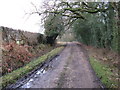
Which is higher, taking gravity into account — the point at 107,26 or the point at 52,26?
the point at 52,26

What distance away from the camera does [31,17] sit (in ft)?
60.9

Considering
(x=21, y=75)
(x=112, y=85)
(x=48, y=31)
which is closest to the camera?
(x=112, y=85)

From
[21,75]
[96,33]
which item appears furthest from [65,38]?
[21,75]

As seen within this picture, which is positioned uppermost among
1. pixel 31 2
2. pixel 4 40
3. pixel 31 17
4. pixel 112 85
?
pixel 31 2

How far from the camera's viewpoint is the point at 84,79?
6.13m

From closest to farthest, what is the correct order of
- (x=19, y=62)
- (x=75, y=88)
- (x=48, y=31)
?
(x=75, y=88)
(x=19, y=62)
(x=48, y=31)

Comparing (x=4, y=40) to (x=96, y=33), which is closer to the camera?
(x=4, y=40)

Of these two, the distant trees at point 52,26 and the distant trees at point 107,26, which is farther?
the distant trees at point 52,26

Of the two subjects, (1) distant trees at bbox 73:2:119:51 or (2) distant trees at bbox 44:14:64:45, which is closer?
(1) distant trees at bbox 73:2:119:51

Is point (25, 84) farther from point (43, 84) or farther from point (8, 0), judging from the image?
point (8, 0)

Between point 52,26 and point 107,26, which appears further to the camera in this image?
point 52,26

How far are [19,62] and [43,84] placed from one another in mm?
4678

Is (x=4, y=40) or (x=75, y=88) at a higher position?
(x=4, y=40)

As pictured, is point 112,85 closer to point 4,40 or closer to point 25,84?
point 25,84
